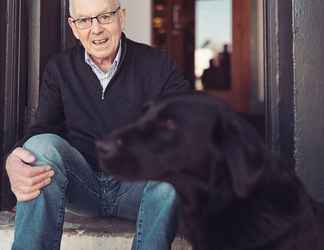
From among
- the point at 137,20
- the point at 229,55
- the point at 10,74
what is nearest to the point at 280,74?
the point at 10,74

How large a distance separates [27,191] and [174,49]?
5522 millimetres

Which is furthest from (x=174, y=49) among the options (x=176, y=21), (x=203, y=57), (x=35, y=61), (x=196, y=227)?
(x=196, y=227)

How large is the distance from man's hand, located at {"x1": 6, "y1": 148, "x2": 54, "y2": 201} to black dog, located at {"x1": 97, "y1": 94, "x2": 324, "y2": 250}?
0.34 m

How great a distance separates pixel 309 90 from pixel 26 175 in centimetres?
117

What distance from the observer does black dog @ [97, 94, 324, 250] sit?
5.16 ft

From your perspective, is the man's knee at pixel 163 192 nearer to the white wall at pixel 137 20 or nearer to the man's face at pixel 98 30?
the man's face at pixel 98 30

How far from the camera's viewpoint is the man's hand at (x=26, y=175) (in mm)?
1859

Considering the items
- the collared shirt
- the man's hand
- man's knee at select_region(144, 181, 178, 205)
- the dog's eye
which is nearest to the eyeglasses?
the collared shirt

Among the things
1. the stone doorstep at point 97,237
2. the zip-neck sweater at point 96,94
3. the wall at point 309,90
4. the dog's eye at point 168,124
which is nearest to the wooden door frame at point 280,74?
the wall at point 309,90

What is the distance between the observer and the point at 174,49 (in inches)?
285

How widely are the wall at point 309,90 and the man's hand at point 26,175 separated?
3.41 feet

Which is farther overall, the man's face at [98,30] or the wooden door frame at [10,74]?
the wooden door frame at [10,74]

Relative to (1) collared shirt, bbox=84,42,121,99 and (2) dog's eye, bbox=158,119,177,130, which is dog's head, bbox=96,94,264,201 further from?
(1) collared shirt, bbox=84,42,121,99

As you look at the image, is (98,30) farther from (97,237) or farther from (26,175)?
(97,237)
